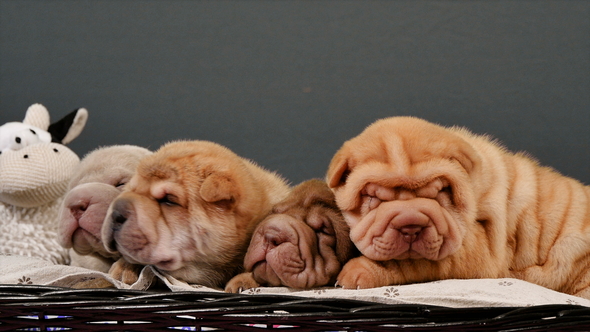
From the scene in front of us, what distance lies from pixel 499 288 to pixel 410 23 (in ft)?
6.38

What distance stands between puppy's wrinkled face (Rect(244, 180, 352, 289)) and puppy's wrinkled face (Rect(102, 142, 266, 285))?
13 cm

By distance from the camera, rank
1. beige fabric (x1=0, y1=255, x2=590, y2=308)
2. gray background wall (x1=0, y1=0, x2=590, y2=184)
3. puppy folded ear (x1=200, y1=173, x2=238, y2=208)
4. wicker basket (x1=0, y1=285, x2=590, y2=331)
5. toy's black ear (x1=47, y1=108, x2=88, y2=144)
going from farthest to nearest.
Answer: gray background wall (x1=0, y1=0, x2=590, y2=184) < toy's black ear (x1=47, y1=108, x2=88, y2=144) < puppy folded ear (x1=200, y1=173, x2=238, y2=208) < beige fabric (x1=0, y1=255, x2=590, y2=308) < wicker basket (x1=0, y1=285, x2=590, y2=331)

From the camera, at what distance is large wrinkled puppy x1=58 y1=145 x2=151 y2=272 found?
2.05m

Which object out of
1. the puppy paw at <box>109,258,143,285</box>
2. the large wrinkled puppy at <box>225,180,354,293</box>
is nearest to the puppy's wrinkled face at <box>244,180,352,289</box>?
the large wrinkled puppy at <box>225,180,354,293</box>

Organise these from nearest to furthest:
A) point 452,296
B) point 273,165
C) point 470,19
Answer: point 452,296, point 470,19, point 273,165

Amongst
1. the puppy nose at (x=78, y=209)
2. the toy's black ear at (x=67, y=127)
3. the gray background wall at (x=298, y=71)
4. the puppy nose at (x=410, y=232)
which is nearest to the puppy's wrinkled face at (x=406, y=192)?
the puppy nose at (x=410, y=232)

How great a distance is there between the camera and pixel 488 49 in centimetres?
329

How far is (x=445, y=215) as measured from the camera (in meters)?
1.83

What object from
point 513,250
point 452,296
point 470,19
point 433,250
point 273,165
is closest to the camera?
point 452,296

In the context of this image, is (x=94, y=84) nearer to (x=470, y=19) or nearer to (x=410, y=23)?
(x=410, y=23)

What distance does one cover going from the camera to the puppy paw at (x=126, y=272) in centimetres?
202

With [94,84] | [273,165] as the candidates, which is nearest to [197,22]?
[94,84]

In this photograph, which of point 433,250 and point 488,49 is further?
point 488,49

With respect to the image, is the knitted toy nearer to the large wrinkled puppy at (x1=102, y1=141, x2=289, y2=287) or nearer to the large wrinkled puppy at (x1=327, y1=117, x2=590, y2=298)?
the large wrinkled puppy at (x1=102, y1=141, x2=289, y2=287)
